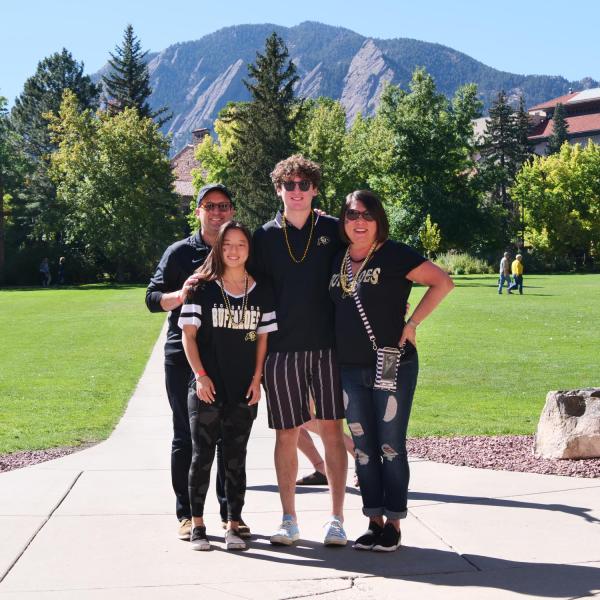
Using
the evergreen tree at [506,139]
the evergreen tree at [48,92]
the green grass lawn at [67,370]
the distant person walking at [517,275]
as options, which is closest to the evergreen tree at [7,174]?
the evergreen tree at [48,92]

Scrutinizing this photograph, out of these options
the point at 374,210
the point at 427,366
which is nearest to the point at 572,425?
the point at 374,210

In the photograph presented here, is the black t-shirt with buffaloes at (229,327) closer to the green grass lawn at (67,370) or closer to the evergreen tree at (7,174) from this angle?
the green grass lawn at (67,370)

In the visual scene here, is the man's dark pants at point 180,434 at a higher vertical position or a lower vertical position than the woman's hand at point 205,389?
lower

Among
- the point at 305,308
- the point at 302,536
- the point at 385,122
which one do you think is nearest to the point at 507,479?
the point at 302,536

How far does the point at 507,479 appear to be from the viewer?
6.98 meters

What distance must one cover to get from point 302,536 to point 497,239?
74.5 metres

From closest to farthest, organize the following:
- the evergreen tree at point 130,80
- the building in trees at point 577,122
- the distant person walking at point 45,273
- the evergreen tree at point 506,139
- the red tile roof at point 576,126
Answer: the distant person walking at point 45,273 < the evergreen tree at point 130,80 < the evergreen tree at point 506,139 < the building in trees at point 577,122 < the red tile roof at point 576,126

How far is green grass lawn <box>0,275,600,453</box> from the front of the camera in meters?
10.2

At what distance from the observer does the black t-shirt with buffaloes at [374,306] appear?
5.16 metres

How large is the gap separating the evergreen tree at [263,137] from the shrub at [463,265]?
14461 millimetres

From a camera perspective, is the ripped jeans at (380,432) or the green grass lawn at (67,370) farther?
the green grass lawn at (67,370)

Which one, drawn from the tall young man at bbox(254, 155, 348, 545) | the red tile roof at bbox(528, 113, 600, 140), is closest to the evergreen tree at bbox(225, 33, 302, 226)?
the tall young man at bbox(254, 155, 348, 545)

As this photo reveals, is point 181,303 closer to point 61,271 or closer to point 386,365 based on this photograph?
point 386,365

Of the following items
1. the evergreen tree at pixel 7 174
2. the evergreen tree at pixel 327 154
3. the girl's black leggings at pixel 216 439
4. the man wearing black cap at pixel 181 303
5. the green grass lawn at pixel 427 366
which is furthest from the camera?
the evergreen tree at pixel 327 154
